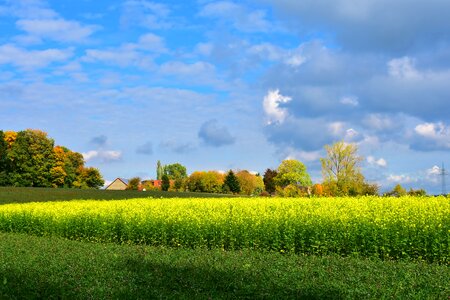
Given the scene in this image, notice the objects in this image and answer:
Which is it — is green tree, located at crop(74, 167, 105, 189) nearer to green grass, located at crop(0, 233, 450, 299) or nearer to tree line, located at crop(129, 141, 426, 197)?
tree line, located at crop(129, 141, 426, 197)

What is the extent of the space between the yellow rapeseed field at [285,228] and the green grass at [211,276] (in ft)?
2.55

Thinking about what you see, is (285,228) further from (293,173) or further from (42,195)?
(293,173)

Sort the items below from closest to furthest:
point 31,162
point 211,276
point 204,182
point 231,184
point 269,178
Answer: point 211,276 → point 31,162 → point 231,184 → point 204,182 → point 269,178

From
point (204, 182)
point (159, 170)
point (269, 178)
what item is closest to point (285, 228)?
point (204, 182)

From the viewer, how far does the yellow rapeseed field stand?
12.2 m

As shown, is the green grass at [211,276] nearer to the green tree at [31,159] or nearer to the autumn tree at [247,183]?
the green tree at [31,159]

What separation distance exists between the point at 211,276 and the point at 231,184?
72119 millimetres

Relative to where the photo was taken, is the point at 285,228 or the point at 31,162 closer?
the point at 285,228

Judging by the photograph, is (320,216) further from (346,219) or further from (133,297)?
(133,297)

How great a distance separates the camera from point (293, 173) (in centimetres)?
6650

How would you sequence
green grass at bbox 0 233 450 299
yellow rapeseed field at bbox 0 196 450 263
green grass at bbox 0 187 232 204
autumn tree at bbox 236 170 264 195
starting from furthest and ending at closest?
autumn tree at bbox 236 170 264 195
green grass at bbox 0 187 232 204
yellow rapeseed field at bbox 0 196 450 263
green grass at bbox 0 233 450 299

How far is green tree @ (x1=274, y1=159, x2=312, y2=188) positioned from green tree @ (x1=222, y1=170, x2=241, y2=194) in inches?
526

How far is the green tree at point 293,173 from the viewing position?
66562mm

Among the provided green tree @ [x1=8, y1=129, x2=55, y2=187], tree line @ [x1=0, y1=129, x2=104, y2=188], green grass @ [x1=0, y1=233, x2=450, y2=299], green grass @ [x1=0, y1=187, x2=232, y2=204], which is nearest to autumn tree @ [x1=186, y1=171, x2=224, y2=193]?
tree line @ [x1=0, y1=129, x2=104, y2=188]
